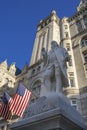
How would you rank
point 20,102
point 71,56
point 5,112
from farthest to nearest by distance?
point 71,56, point 5,112, point 20,102

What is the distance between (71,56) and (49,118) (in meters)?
22.0

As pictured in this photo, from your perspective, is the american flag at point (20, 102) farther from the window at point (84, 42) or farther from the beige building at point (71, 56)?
the window at point (84, 42)

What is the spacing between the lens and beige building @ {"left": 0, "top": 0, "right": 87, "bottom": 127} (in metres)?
20.9

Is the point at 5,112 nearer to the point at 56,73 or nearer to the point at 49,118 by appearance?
the point at 56,73

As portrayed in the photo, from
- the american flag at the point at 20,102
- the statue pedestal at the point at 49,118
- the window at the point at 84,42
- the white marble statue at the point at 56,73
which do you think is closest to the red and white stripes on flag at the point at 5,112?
the american flag at the point at 20,102

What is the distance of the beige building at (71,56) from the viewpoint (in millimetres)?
20922

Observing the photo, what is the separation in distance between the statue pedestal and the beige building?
515 inches

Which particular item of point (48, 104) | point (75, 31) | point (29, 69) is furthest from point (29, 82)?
point (48, 104)

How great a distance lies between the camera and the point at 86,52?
25.6 m

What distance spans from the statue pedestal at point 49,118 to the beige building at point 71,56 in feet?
42.9

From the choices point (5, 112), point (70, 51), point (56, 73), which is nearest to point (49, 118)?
point (56, 73)

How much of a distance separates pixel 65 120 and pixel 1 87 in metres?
27.1

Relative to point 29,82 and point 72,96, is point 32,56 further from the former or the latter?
point 72,96

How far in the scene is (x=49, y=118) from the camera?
15.3 feet
